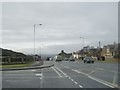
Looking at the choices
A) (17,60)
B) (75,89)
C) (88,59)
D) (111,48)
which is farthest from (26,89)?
(111,48)

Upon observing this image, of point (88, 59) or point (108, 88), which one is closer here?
point (108, 88)

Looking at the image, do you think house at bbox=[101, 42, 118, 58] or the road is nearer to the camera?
the road

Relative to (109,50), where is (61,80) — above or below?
below

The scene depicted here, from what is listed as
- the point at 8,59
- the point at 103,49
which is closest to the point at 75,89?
the point at 8,59

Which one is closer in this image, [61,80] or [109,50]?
[61,80]

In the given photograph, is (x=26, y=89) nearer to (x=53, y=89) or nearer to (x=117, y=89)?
(x=53, y=89)

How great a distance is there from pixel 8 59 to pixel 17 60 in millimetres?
5107

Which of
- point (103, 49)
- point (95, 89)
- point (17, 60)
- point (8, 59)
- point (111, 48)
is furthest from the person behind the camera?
point (103, 49)

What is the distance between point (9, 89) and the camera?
17641 millimetres

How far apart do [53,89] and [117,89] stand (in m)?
3.44

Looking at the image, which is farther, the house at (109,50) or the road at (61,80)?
the house at (109,50)

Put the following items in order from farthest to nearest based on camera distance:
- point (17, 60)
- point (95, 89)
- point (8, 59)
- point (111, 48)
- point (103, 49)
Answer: point (103, 49), point (111, 48), point (17, 60), point (8, 59), point (95, 89)

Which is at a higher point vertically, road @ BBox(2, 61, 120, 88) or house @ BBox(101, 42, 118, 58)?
house @ BBox(101, 42, 118, 58)

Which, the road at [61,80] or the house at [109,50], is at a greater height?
the house at [109,50]
